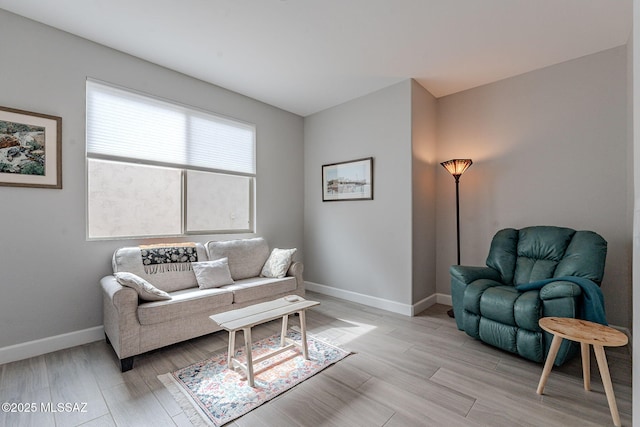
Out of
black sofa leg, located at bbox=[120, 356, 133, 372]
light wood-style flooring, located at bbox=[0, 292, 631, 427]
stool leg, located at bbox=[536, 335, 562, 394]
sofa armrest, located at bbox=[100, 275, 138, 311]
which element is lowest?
light wood-style flooring, located at bbox=[0, 292, 631, 427]

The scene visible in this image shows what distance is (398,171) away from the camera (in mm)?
3543

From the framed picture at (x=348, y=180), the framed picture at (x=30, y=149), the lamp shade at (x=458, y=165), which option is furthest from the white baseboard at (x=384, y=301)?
the framed picture at (x=30, y=149)

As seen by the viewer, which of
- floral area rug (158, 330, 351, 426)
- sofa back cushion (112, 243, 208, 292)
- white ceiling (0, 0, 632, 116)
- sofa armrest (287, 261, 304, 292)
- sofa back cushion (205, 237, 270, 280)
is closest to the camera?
floral area rug (158, 330, 351, 426)

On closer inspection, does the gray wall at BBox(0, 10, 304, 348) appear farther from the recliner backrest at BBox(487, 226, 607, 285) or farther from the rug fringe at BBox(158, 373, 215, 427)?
the recliner backrest at BBox(487, 226, 607, 285)

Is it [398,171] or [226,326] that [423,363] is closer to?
[226,326]

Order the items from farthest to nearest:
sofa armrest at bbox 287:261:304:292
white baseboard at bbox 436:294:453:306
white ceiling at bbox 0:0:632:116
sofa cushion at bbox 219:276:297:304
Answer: white baseboard at bbox 436:294:453:306 → sofa armrest at bbox 287:261:304:292 → sofa cushion at bbox 219:276:297:304 → white ceiling at bbox 0:0:632:116

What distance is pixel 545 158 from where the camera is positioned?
317cm

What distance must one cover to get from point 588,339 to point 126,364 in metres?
3.23

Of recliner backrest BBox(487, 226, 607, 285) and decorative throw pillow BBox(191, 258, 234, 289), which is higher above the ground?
recliner backrest BBox(487, 226, 607, 285)

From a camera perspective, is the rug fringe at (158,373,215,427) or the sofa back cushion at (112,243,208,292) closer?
the rug fringe at (158,373,215,427)

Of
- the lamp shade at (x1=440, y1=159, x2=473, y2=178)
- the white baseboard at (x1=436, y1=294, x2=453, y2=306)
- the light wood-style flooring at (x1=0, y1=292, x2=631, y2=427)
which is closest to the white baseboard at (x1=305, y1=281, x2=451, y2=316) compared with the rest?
the white baseboard at (x1=436, y1=294, x2=453, y2=306)

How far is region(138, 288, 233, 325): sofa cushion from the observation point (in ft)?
7.48

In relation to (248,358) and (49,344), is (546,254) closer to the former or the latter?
(248,358)

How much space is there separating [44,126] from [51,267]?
127cm
